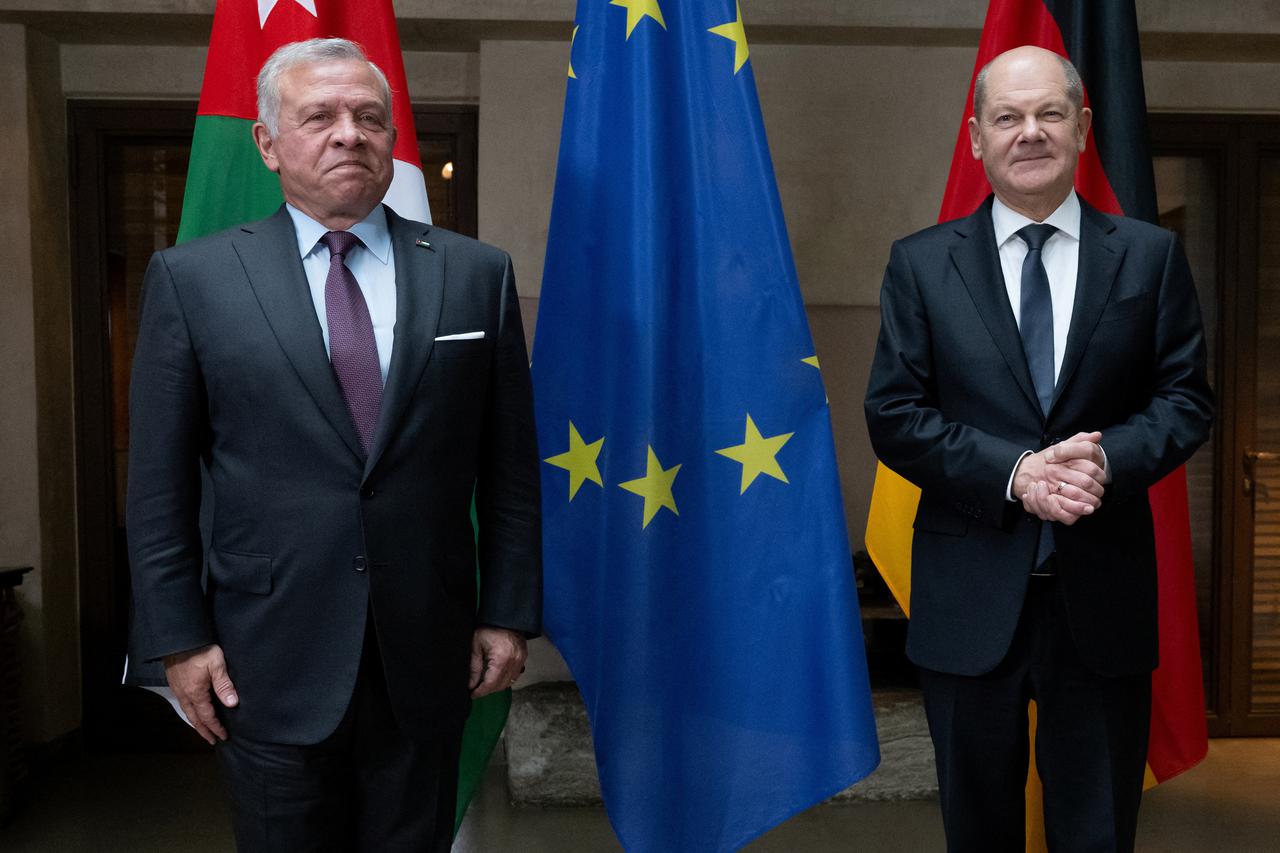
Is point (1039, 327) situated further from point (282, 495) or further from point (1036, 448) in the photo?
point (282, 495)

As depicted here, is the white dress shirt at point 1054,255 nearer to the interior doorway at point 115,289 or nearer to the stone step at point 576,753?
the stone step at point 576,753

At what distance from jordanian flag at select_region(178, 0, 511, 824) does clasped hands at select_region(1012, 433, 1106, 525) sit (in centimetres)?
120

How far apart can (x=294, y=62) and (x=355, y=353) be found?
17.6 inches

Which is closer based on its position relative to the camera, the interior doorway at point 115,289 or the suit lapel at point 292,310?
the suit lapel at point 292,310

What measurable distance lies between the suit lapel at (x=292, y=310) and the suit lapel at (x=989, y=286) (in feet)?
3.11

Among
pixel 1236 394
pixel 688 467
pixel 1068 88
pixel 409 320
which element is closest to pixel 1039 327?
pixel 1068 88

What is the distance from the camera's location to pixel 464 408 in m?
1.60

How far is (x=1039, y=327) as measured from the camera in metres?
1.77

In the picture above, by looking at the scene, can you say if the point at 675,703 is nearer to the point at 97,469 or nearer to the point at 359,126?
the point at 359,126

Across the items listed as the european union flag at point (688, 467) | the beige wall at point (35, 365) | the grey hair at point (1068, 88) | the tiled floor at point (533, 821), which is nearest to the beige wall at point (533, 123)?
the beige wall at point (35, 365)

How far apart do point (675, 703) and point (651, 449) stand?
509 millimetres

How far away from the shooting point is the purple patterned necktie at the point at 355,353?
5.04ft

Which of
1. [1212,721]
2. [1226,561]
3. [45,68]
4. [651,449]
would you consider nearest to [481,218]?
[45,68]

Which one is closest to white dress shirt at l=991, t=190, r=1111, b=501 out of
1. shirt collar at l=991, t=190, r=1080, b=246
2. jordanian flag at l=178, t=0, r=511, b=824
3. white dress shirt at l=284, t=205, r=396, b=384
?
shirt collar at l=991, t=190, r=1080, b=246
